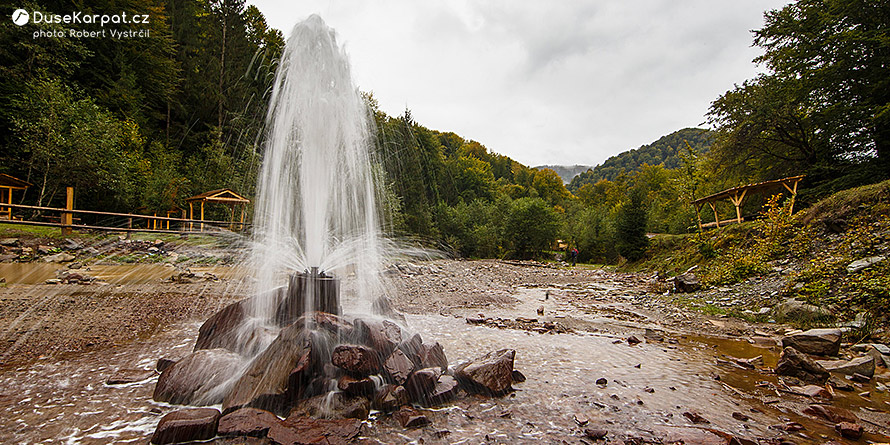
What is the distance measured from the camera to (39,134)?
22.1 metres

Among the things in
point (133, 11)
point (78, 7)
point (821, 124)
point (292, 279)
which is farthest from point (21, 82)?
point (821, 124)

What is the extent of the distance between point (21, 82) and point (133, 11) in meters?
14.1

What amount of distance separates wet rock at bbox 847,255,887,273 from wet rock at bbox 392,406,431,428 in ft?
42.3

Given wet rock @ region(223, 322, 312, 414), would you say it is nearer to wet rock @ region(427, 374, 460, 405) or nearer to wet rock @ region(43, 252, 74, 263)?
wet rock @ region(427, 374, 460, 405)

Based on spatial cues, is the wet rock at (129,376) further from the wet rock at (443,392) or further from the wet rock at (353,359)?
the wet rock at (443,392)

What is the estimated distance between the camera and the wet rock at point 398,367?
508cm

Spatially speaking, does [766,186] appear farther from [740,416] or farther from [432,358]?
[432,358]

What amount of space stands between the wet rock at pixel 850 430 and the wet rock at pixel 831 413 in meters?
0.31

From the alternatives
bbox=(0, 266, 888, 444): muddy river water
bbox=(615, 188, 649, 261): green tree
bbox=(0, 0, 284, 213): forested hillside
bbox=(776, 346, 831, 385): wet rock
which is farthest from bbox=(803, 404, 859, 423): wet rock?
bbox=(615, 188, 649, 261): green tree

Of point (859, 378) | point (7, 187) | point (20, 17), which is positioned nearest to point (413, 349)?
point (859, 378)

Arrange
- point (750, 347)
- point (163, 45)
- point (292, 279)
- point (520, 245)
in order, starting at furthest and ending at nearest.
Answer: point (520, 245) → point (163, 45) → point (750, 347) → point (292, 279)

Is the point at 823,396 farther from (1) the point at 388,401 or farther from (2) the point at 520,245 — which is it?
(2) the point at 520,245

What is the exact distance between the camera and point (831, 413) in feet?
15.1

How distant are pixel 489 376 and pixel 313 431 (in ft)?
8.73
